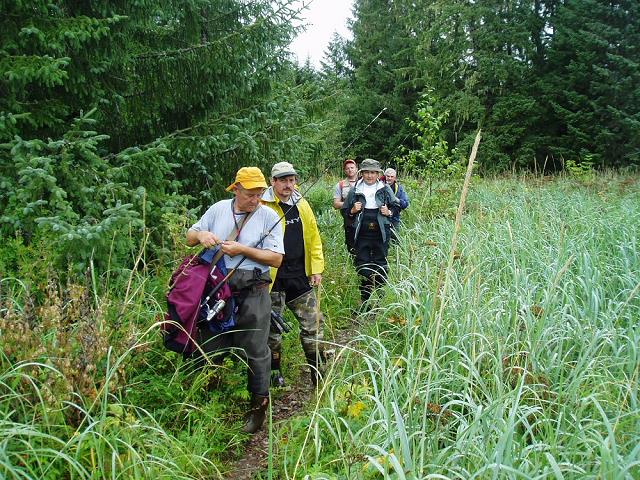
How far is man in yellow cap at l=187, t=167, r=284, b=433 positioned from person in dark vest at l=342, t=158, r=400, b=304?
272cm

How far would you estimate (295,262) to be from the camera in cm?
448

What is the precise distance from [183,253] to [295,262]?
1308 millimetres

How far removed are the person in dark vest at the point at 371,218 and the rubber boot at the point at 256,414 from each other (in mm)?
2805

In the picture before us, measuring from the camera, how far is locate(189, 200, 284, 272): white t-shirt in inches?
150

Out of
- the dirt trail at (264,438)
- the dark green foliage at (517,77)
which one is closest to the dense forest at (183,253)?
the dirt trail at (264,438)

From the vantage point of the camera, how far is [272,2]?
6988 millimetres

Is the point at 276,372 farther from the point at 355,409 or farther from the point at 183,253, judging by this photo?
the point at 355,409

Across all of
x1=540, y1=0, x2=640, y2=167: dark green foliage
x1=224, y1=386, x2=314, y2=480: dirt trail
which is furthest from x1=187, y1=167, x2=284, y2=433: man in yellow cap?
x1=540, y1=0, x2=640, y2=167: dark green foliage

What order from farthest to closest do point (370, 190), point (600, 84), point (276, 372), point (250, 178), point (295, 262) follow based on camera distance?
point (600, 84), point (370, 190), point (276, 372), point (295, 262), point (250, 178)

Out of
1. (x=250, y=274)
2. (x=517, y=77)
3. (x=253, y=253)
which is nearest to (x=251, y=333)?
(x=250, y=274)

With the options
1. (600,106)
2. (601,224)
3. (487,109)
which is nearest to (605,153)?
(600,106)

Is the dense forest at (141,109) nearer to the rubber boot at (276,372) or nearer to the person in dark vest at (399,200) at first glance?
the person in dark vest at (399,200)

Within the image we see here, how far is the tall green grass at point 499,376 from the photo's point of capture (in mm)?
2037

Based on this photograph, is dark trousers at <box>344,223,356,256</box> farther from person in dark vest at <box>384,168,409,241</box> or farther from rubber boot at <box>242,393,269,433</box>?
rubber boot at <box>242,393,269,433</box>
